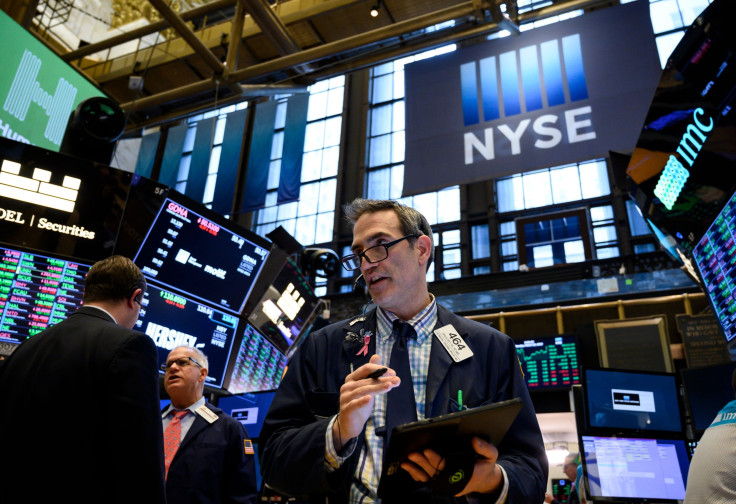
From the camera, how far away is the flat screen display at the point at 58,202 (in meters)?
3.97

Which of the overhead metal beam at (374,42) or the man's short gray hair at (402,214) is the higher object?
the overhead metal beam at (374,42)

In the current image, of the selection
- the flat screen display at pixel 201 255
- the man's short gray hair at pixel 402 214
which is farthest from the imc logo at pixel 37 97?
the man's short gray hair at pixel 402 214

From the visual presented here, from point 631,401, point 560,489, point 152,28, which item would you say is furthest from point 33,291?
point 560,489

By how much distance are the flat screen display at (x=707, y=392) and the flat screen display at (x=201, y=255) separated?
147 inches

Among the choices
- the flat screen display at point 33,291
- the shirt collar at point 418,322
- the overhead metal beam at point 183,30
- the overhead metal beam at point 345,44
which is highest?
the overhead metal beam at point 183,30

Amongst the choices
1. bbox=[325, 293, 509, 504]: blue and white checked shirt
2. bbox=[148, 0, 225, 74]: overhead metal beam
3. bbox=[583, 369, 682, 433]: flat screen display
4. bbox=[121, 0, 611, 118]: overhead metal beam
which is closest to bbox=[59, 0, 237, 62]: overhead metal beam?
bbox=[148, 0, 225, 74]: overhead metal beam

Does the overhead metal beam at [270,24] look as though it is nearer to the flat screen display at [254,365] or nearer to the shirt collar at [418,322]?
the flat screen display at [254,365]

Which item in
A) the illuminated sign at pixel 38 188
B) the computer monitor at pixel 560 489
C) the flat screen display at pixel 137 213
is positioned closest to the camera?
the illuminated sign at pixel 38 188

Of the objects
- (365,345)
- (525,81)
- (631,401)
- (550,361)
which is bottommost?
(365,345)

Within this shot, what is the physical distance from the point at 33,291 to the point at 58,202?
65cm

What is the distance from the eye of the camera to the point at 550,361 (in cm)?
803

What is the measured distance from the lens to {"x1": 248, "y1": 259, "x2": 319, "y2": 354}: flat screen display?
566cm

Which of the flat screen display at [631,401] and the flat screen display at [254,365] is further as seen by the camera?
the flat screen display at [254,365]

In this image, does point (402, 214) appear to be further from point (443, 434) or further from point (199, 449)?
point (199, 449)
